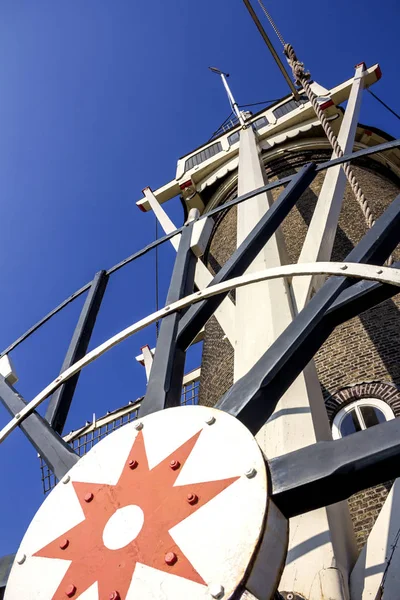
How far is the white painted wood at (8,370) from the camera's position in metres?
3.41

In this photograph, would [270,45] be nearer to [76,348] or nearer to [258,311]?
[258,311]

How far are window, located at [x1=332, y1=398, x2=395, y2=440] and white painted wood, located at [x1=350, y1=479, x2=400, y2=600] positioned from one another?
3.23 meters

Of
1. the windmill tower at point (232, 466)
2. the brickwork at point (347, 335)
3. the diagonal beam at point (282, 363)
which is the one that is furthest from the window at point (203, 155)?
Result: the diagonal beam at point (282, 363)

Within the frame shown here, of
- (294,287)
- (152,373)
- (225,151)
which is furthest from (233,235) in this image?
(152,373)

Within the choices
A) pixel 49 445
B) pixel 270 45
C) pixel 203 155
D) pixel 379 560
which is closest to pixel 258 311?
pixel 49 445

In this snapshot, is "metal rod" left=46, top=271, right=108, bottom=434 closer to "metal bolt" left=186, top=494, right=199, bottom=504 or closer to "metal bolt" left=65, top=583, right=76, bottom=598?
"metal bolt" left=65, top=583, right=76, bottom=598

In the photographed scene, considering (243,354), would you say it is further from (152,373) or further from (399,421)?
(399,421)

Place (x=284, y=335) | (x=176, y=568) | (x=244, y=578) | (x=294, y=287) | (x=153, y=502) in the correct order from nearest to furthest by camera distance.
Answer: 1. (x=244, y=578)
2. (x=176, y=568)
3. (x=153, y=502)
4. (x=284, y=335)
5. (x=294, y=287)

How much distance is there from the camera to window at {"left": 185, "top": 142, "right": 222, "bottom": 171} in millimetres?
11656

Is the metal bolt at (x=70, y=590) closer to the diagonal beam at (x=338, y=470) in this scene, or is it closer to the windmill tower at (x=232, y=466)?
the windmill tower at (x=232, y=466)

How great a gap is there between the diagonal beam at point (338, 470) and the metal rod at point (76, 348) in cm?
144

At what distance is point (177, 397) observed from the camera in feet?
8.09

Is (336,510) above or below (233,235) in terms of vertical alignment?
below

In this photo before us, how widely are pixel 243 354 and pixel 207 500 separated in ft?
5.95
